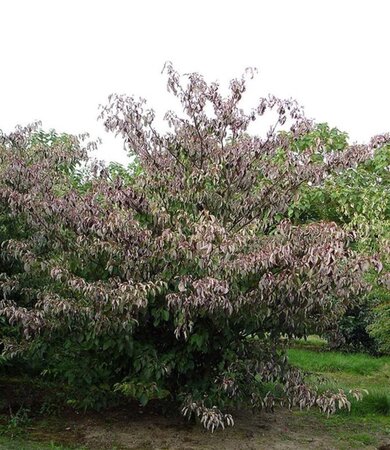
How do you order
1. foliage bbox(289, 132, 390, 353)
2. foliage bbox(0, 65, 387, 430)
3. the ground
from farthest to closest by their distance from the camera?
foliage bbox(289, 132, 390, 353) < the ground < foliage bbox(0, 65, 387, 430)

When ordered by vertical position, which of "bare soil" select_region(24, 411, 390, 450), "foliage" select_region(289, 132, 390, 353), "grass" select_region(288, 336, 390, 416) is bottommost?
"bare soil" select_region(24, 411, 390, 450)

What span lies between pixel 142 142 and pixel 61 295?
1821mm

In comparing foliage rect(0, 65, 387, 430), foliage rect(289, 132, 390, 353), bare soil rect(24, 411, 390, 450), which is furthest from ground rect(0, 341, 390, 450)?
foliage rect(289, 132, 390, 353)

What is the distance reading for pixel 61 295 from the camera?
596cm

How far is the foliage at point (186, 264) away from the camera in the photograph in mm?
5035

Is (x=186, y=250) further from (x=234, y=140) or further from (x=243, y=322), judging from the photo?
(x=234, y=140)

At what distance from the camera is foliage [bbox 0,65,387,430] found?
5.04m

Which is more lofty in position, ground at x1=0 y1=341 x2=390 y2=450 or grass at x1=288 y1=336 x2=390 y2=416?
grass at x1=288 y1=336 x2=390 y2=416

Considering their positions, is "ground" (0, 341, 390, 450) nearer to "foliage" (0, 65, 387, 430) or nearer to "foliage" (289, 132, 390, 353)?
"foliage" (0, 65, 387, 430)

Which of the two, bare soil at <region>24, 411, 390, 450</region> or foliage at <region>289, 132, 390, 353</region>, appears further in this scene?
foliage at <region>289, 132, 390, 353</region>

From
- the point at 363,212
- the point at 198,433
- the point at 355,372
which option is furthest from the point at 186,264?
the point at 355,372

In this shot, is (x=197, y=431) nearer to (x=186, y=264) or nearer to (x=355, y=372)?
(x=186, y=264)

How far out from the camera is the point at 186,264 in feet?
17.0

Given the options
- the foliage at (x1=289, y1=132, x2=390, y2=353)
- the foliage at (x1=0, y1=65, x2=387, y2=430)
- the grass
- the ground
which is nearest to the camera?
the foliage at (x1=0, y1=65, x2=387, y2=430)
